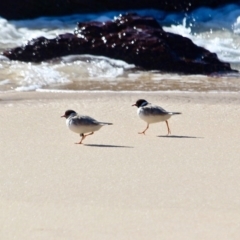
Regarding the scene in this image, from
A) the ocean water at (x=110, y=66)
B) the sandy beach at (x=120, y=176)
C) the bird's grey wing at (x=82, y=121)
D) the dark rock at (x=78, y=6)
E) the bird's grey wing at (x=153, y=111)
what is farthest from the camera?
the dark rock at (x=78, y=6)

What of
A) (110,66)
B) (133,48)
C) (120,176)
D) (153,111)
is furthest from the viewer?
(133,48)

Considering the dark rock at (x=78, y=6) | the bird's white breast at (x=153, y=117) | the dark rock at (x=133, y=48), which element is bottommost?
the dark rock at (x=78, y=6)

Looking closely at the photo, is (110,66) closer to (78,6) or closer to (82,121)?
(78,6)

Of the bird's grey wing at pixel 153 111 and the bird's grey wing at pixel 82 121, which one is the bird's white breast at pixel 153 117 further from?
the bird's grey wing at pixel 82 121

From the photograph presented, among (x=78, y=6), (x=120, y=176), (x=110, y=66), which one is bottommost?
(x=78, y=6)

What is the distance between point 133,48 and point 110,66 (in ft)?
2.44

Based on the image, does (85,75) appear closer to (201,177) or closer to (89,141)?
(89,141)

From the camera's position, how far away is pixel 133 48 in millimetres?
13727

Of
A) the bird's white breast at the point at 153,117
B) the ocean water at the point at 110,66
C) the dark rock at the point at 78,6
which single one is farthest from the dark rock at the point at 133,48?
the bird's white breast at the point at 153,117

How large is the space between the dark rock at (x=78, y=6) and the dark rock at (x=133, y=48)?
3869 mm

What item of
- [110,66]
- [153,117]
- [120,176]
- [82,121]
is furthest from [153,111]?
[110,66]

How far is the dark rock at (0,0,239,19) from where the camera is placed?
1769cm

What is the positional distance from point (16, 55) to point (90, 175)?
7897mm

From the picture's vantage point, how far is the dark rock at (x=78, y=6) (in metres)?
17.7
